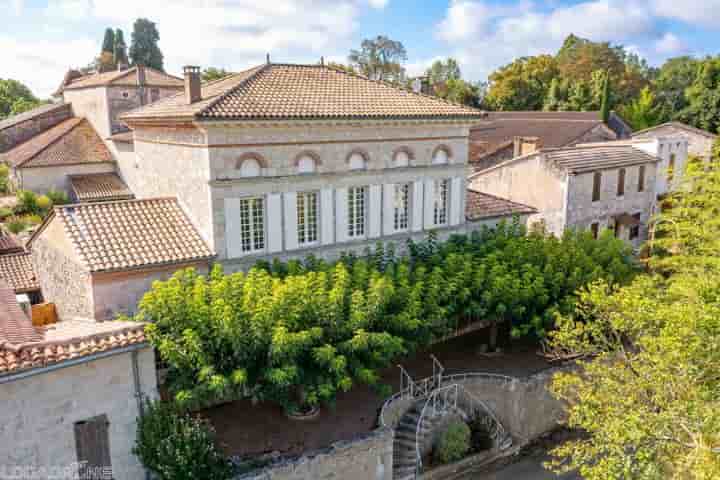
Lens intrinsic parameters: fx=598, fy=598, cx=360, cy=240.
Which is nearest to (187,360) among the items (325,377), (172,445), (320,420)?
(172,445)

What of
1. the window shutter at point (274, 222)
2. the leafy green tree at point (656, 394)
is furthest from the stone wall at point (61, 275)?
the leafy green tree at point (656, 394)

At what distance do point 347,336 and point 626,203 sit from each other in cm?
2225

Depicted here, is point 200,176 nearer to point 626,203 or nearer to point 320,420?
point 320,420

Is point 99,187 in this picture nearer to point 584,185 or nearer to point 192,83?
point 192,83

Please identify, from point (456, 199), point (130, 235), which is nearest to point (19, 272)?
point (130, 235)

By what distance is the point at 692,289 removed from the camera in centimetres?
1684

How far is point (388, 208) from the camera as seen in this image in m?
21.0

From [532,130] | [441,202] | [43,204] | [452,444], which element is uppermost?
[532,130]

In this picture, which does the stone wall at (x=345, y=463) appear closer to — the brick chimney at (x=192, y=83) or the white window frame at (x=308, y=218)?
the white window frame at (x=308, y=218)

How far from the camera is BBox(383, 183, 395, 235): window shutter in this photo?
2089 centimetres

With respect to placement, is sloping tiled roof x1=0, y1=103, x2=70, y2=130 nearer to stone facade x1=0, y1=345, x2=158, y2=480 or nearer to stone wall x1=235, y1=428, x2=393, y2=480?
stone facade x1=0, y1=345, x2=158, y2=480

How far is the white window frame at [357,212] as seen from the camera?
66.6 ft

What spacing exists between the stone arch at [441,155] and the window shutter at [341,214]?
3959 millimetres

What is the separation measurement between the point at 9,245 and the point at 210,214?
1552cm
